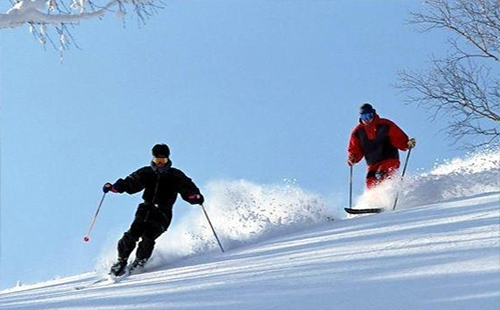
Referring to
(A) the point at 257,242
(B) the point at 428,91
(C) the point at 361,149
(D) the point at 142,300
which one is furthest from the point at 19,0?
(B) the point at 428,91

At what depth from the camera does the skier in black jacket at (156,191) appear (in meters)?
7.98

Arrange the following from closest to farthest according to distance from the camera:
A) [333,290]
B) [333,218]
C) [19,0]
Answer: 1. [333,290]
2. [19,0]
3. [333,218]

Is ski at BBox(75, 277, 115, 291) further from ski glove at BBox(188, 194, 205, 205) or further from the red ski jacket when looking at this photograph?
the red ski jacket

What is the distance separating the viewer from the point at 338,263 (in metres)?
5.03

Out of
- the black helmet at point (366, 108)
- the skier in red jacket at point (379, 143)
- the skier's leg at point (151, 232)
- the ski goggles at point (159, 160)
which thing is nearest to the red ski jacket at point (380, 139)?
the skier in red jacket at point (379, 143)

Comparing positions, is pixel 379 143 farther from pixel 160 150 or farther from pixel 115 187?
pixel 115 187

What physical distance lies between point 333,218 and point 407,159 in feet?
4.88

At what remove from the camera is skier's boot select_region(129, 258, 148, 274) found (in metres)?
7.68

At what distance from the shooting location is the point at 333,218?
915 cm

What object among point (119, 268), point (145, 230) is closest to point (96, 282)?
point (119, 268)

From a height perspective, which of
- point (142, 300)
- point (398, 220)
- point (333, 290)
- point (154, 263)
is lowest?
point (333, 290)

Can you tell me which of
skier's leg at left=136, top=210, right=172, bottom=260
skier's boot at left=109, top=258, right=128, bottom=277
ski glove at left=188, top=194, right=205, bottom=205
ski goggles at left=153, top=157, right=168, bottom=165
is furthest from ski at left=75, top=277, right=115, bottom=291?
ski goggles at left=153, top=157, right=168, bottom=165

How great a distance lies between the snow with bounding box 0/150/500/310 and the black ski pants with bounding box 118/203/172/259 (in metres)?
0.32

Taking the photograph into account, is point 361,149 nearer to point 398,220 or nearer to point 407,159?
point 407,159
